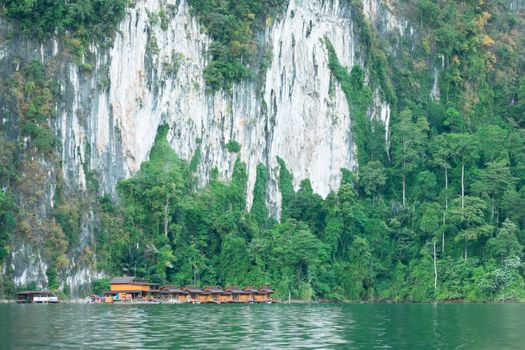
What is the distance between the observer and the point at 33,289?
6606 centimetres

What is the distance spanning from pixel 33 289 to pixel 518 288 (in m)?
30.9

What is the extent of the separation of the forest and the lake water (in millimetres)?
20217

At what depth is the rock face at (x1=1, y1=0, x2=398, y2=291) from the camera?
72562mm

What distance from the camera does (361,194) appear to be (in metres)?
85.5

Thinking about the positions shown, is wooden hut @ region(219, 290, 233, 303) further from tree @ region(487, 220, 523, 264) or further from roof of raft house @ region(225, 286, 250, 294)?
tree @ region(487, 220, 523, 264)

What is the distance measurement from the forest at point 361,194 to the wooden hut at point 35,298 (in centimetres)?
243


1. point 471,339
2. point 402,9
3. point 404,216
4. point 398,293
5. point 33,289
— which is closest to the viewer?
point 471,339

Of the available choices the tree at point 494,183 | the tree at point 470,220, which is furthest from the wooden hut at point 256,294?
the tree at point 494,183

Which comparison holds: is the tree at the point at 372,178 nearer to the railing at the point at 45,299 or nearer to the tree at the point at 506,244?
the tree at the point at 506,244

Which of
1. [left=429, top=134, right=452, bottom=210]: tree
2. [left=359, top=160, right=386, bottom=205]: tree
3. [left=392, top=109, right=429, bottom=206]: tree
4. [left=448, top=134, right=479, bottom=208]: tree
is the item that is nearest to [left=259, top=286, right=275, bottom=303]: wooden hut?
[left=359, top=160, right=386, bottom=205]: tree

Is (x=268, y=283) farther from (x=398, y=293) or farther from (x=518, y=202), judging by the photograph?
(x=518, y=202)

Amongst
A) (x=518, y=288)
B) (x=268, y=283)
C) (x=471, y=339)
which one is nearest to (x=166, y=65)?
(x=268, y=283)

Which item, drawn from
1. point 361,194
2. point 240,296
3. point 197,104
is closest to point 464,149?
point 361,194

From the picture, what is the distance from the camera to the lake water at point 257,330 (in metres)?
33.2
